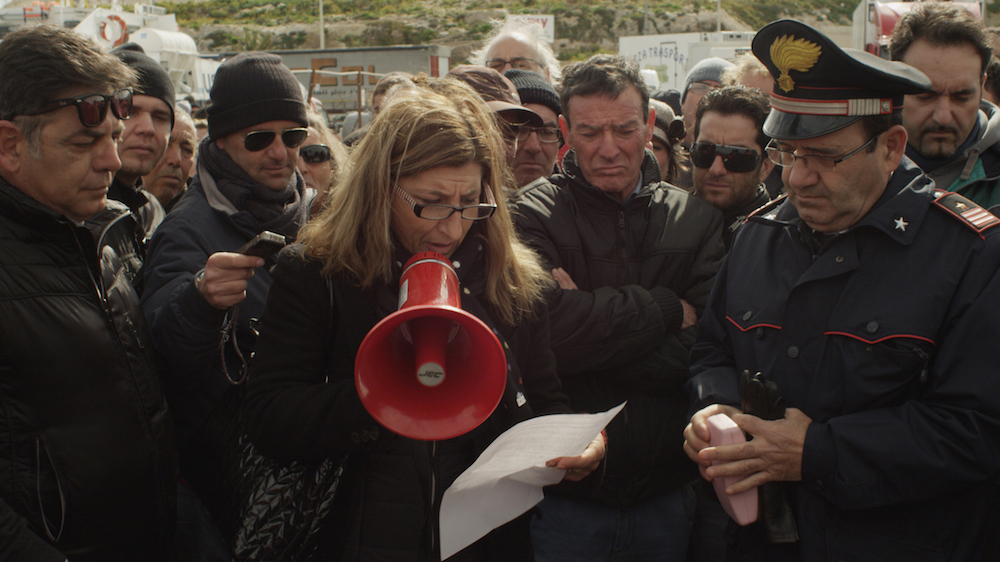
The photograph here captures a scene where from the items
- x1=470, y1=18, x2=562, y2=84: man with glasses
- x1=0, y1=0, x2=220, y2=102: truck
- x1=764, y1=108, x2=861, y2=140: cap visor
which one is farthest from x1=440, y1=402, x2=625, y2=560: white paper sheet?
x1=0, y1=0, x2=220, y2=102: truck

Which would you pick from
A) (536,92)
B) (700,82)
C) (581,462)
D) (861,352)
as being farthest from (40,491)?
(700,82)

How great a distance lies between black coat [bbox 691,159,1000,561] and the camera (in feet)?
5.93

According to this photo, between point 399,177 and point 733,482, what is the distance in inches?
46.5

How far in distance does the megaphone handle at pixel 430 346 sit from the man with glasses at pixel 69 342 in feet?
2.97

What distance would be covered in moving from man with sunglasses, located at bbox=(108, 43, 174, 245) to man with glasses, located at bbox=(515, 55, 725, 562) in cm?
178

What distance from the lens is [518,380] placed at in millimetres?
1948

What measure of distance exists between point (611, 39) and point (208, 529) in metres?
69.0

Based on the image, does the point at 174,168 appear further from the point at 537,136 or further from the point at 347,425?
the point at 347,425

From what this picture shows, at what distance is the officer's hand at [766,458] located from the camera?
190cm

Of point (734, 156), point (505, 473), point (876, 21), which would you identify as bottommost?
point (505, 473)

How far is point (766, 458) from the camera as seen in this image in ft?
6.25

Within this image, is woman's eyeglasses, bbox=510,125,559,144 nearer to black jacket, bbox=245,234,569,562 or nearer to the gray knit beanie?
black jacket, bbox=245,234,569,562

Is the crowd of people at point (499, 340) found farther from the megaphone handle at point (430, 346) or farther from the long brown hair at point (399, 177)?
the megaphone handle at point (430, 346)

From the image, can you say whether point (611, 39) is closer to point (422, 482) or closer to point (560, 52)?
point (560, 52)
